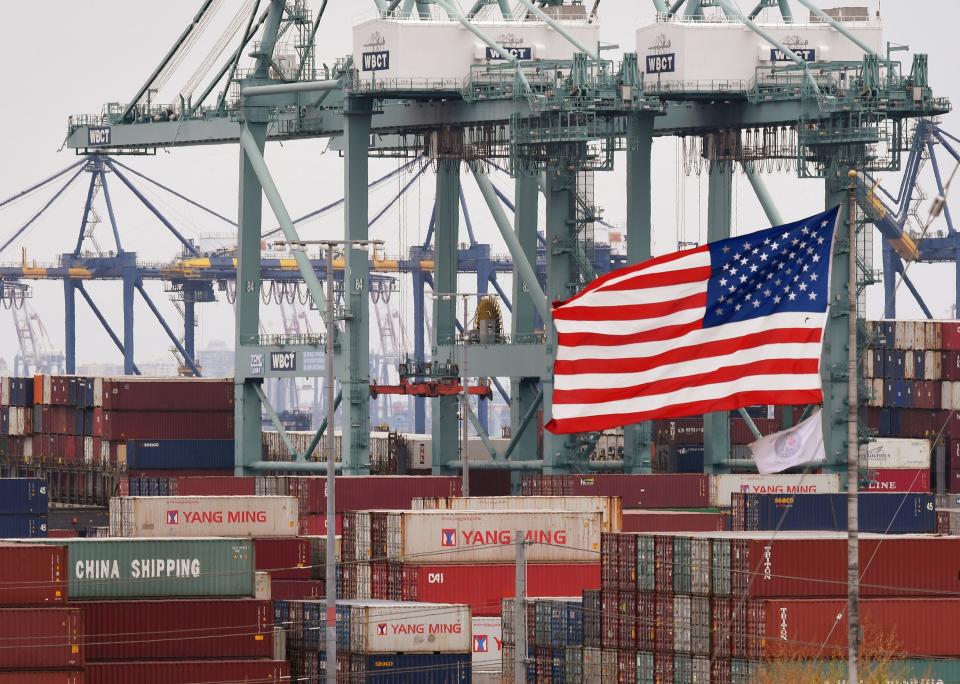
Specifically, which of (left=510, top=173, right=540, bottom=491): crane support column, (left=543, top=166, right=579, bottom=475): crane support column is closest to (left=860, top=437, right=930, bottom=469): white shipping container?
(left=510, top=173, right=540, bottom=491): crane support column

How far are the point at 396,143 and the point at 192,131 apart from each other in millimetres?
8735

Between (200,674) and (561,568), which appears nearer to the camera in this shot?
(200,674)

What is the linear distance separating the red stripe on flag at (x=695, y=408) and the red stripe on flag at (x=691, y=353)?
625 millimetres

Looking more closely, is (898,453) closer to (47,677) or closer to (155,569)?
(155,569)

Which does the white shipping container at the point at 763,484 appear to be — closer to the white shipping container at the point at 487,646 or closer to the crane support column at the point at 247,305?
the crane support column at the point at 247,305

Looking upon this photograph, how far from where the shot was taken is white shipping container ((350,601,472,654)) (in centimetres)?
5212

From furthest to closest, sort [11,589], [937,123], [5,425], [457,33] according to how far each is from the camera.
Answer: [937,123], [5,425], [457,33], [11,589]

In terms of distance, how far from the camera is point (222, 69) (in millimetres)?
101625

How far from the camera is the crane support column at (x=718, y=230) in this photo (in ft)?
320

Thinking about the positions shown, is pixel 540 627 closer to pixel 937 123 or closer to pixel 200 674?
pixel 200 674

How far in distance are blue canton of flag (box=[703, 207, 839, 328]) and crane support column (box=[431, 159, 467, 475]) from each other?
2606 inches

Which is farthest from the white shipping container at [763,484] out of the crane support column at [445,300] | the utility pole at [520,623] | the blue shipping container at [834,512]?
the utility pole at [520,623]

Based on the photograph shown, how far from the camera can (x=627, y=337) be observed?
3175cm

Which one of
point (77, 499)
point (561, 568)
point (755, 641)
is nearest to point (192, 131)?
point (77, 499)
